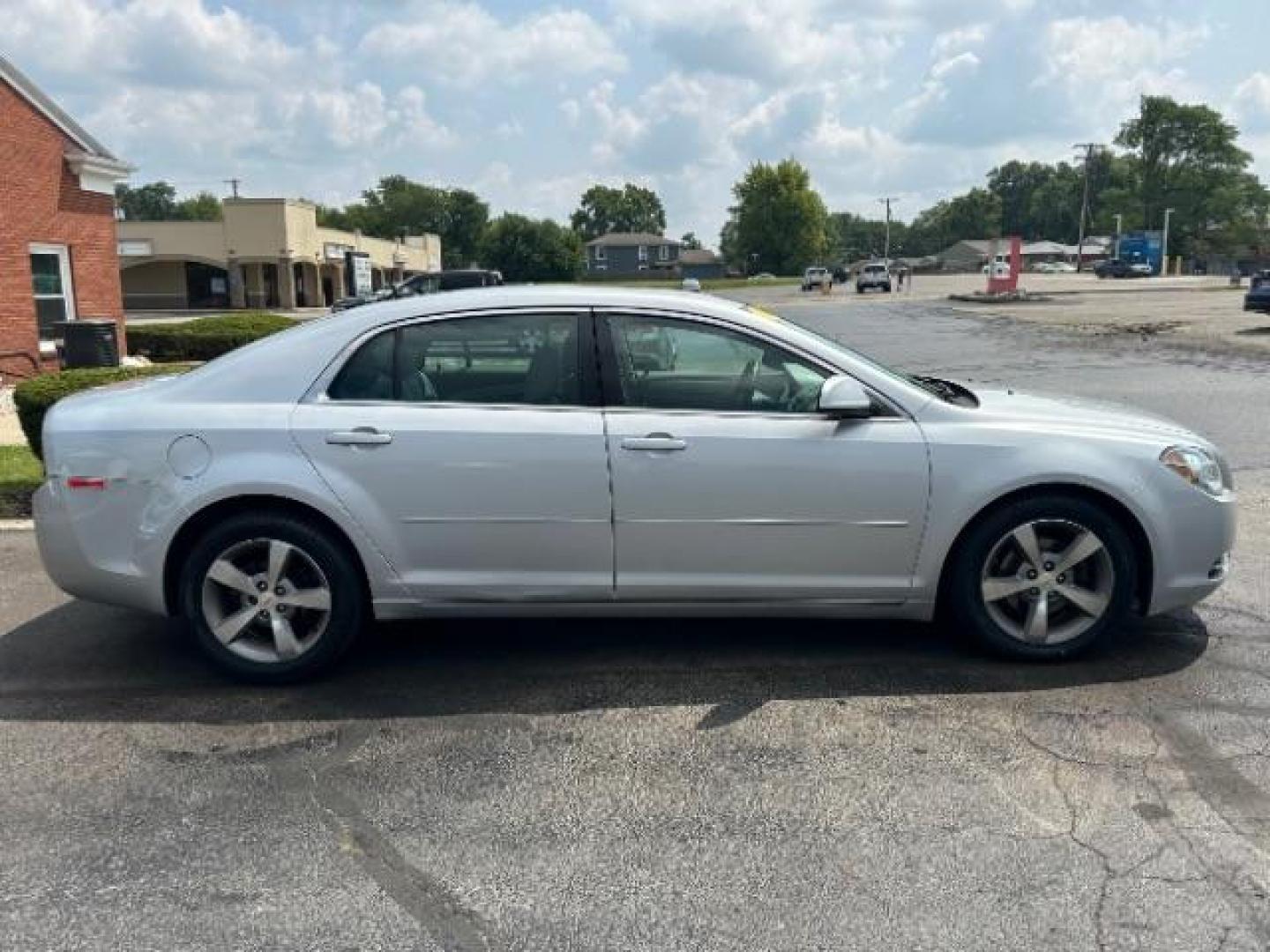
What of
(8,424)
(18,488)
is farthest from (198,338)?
(18,488)

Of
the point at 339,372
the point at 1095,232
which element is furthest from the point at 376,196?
the point at 339,372

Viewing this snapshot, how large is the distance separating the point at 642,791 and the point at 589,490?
1.23 m

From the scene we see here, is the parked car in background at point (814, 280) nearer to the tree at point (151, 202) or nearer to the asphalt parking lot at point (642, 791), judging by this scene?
the asphalt parking lot at point (642, 791)

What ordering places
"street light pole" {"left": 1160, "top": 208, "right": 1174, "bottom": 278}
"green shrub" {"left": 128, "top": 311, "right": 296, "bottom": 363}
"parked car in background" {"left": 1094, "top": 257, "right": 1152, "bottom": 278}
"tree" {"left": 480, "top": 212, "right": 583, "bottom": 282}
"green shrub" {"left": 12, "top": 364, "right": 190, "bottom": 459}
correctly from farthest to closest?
1. "tree" {"left": 480, "top": 212, "right": 583, "bottom": 282}
2. "street light pole" {"left": 1160, "top": 208, "right": 1174, "bottom": 278}
3. "parked car in background" {"left": 1094, "top": 257, "right": 1152, "bottom": 278}
4. "green shrub" {"left": 128, "top": 311, "right": 296, "bottom": 363}
5. "green shrub" {"left": 12, "top": 364, "right": 190, "bottom": 459}

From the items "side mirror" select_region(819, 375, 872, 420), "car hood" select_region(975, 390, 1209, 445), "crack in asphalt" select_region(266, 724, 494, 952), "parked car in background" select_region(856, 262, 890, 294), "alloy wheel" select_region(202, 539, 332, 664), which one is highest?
"parked car in background" select_region(856, 262, 890, 294)

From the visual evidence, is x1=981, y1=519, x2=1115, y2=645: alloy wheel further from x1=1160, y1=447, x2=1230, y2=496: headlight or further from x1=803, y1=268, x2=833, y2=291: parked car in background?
x1=803, y1=268, x2=833, y2=291: parked car in background

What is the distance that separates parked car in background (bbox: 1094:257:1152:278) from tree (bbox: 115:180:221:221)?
106 metres

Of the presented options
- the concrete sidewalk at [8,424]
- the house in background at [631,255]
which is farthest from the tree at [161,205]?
the concrete sidewalk at [8,424]

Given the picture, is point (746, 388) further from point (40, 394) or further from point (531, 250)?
point (531, 250)

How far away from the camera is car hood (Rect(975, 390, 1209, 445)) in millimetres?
4379

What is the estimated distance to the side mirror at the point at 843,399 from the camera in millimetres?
4129

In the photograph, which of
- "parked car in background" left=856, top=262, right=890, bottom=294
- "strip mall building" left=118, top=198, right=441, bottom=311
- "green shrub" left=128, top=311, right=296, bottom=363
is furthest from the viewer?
"parked car in background" left=856, top=262, right=890, bottom=294

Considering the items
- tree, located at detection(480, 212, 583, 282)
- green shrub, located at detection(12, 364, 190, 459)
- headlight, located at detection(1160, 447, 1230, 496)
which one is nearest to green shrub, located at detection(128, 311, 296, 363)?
green shrub, located at detection(12, 364, 190, 459)

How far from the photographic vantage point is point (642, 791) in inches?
136
